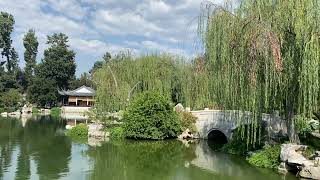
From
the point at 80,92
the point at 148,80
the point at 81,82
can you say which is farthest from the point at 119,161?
the point at 81,82

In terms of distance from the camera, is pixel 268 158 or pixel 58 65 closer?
pixel 268 158

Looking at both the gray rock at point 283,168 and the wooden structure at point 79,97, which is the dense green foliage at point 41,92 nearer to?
the wooden structure at point 79,97

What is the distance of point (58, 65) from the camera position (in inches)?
2212

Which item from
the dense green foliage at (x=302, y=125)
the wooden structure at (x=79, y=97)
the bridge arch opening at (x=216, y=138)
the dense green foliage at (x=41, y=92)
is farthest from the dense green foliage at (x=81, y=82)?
the dense green foliage at (x=302, y=125)

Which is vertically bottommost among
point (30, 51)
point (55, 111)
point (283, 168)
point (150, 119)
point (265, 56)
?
point (283, 168)

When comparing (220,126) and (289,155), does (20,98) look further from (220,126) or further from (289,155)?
(289,155)

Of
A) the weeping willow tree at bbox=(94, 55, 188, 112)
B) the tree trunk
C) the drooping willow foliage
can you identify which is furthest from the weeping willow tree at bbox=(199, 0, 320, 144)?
the weeping willow tree at bbox=(94, 55, 188, 112)

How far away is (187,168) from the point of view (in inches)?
658

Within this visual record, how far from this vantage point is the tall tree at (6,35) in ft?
195

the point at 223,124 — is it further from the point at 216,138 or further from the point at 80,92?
the point at 80,92

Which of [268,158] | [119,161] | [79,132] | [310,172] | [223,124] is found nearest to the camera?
[310,172]

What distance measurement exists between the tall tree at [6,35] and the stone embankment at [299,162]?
5149cm

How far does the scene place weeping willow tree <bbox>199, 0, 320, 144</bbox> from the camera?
1368 centimetres

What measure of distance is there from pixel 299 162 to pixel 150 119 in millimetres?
11008
